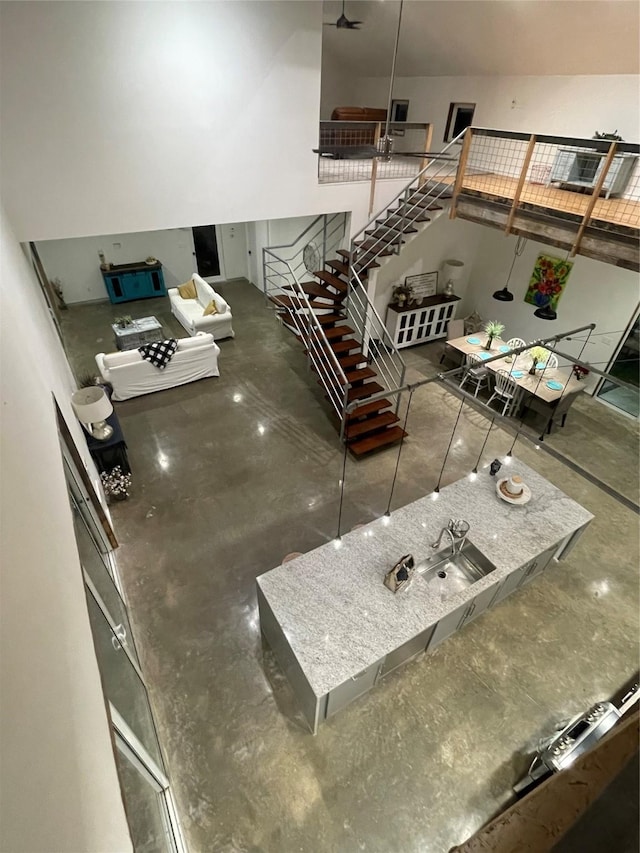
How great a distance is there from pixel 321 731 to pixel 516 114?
27.1 feet

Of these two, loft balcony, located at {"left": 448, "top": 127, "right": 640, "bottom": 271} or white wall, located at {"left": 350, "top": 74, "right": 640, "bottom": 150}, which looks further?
white wall, located at {"left": 350, "top": 74, "right": 640, "bottom": 150}

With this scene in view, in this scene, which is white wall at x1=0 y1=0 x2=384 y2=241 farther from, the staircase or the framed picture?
the framed picture

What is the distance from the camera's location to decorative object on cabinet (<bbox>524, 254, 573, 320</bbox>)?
23.0 ft

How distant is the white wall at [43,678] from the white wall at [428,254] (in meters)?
6.38

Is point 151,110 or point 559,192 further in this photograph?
point 559,192

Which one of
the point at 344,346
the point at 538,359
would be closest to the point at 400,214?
the point at 344,346

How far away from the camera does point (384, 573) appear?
3.25 metres

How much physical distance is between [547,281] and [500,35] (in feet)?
11.6

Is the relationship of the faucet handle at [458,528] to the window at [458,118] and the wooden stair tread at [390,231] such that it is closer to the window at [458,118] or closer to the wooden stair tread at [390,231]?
the wooden stair tread at [390,231]

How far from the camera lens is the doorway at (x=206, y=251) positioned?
1006 cm

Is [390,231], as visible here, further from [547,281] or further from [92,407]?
[92,407]

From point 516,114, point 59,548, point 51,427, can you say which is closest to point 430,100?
point 516,114

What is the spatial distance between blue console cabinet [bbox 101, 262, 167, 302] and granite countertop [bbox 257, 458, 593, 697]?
862 centimetres

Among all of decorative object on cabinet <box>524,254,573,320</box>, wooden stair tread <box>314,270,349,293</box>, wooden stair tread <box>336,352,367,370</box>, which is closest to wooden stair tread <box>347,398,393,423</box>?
wooden stair tread <box>336,352,367,370</box>
